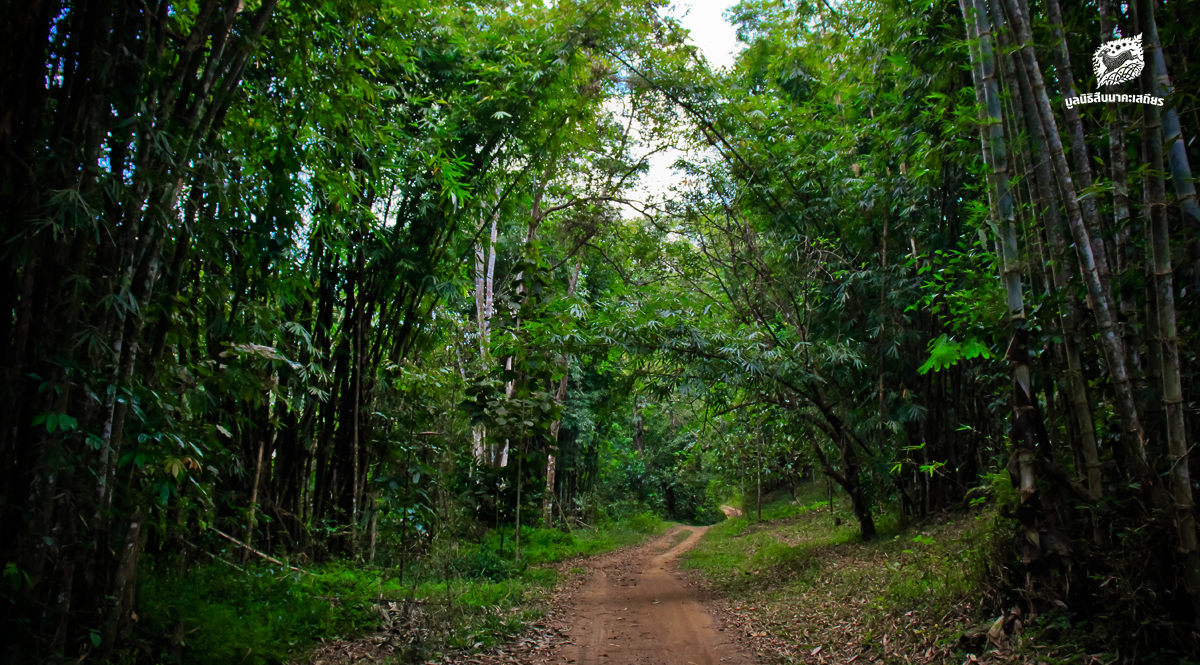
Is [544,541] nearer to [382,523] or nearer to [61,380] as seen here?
[382,523]

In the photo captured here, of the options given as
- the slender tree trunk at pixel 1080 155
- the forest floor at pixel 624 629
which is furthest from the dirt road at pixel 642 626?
the slender tree trunk at pixel 1080 155

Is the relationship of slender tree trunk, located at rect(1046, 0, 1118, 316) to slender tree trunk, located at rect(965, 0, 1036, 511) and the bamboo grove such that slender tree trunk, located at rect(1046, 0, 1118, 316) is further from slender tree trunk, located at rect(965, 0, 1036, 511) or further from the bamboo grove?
slender tree trunk, located at rect(965, 0, 1036, 511)

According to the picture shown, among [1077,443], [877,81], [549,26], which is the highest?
[549,26]

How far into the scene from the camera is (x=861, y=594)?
5047mm

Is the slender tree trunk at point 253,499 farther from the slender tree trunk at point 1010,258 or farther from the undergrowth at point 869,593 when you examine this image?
the slender tree trunk at point 1010,258

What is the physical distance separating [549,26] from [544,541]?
7.42 m

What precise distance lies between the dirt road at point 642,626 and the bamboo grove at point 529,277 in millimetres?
1457

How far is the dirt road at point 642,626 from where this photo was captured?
435 cm

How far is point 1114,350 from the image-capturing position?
2.80 m

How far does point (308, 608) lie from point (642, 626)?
2579 mm

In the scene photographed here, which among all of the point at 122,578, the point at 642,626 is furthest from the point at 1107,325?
the point at 122,578

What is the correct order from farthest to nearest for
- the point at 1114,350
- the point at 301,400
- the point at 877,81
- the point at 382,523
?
the point at 877,81, the point at 301,400, the point at 382,523, the point at 1114,350

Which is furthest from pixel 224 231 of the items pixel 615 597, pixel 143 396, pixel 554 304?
pixel 615 597

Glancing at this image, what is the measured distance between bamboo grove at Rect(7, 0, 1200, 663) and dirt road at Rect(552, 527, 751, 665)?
1457mm
